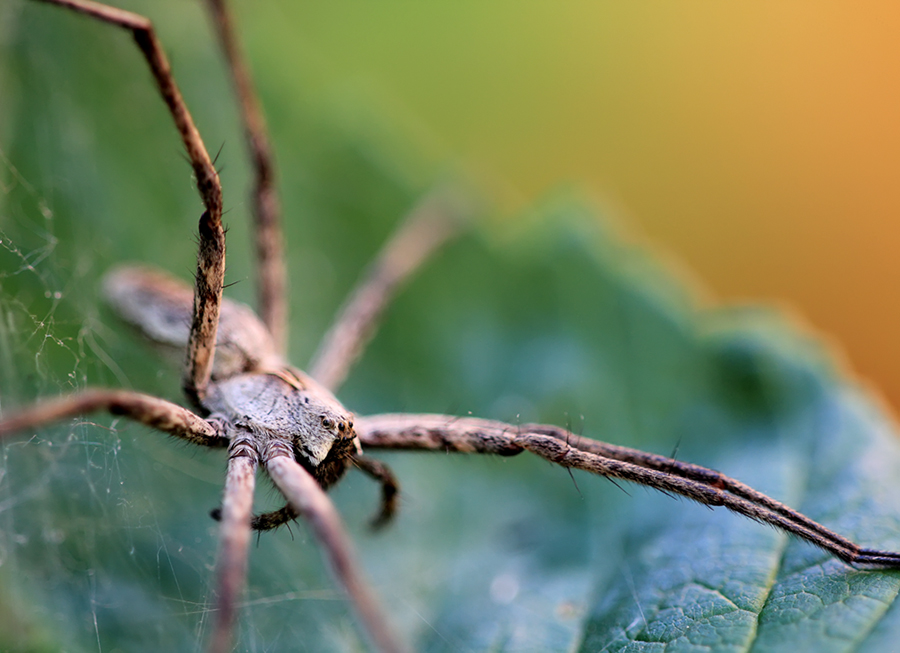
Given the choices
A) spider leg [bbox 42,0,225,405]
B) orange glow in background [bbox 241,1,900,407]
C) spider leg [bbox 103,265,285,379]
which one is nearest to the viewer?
spider leg [bbox 42,0,225,405]

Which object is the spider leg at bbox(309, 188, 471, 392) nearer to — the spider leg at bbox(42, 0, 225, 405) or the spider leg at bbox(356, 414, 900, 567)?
the spider leg at bbox(356, 414, 900, 567)

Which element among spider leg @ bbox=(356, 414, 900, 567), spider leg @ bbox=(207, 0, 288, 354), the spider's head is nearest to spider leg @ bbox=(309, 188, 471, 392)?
spider leg @ bbox=(207, 0, 288, 354)

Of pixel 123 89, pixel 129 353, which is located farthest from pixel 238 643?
pixel 123 89

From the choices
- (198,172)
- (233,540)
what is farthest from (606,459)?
(198,172)

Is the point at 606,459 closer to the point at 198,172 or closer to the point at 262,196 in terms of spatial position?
the point at 198,172

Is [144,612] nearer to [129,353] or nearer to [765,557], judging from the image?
[129,353]

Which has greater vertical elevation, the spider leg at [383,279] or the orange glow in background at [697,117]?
the orange glow in background at [697,117]

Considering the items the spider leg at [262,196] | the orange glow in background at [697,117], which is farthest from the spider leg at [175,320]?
the orange glow in background at [697,117]

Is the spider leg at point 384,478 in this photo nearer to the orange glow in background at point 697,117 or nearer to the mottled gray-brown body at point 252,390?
the mottled gray-brown body at point 252,390
